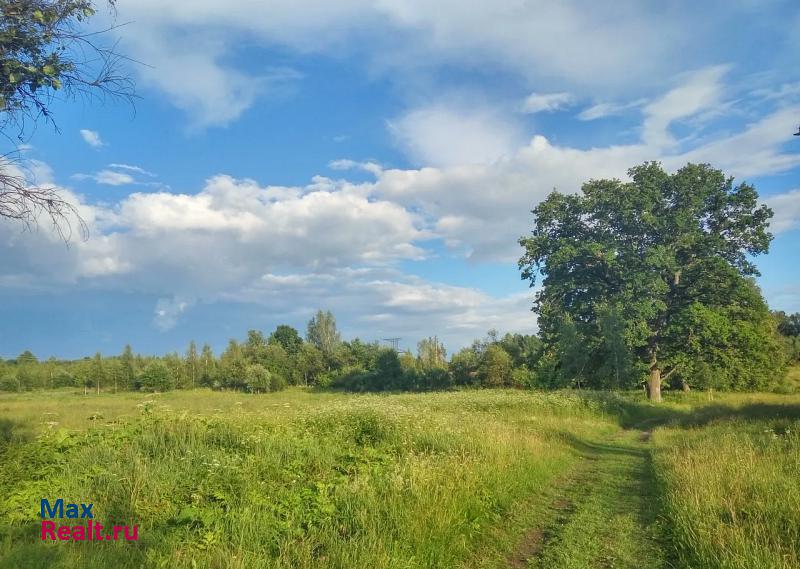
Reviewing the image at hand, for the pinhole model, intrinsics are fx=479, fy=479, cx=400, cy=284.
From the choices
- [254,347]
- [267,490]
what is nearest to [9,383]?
[254,347]

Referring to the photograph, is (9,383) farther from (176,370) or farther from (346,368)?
(346,368)

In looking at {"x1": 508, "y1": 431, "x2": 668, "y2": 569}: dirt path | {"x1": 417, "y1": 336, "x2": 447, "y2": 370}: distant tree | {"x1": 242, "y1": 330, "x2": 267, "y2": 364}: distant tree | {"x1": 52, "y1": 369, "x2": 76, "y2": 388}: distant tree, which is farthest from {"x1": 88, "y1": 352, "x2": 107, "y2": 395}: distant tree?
{"x1": 508, "y1": 431, "x2": 668, "y2": 569}: dirt path

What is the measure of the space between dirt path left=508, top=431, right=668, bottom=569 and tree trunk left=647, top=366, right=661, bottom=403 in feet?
98.6

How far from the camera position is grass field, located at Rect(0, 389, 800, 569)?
5898 millimetres

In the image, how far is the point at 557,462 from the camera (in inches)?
502

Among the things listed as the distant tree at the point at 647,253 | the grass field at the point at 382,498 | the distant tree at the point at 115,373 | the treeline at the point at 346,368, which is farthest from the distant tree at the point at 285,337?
the grass field at the point at 382,498

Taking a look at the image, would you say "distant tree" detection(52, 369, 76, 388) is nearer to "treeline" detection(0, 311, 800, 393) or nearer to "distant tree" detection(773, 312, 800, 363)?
"treeline" detection(0, 311, 800, 393)

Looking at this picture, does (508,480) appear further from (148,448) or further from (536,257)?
(536,257)

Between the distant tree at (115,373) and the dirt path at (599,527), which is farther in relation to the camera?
the distant tree at (115,373)

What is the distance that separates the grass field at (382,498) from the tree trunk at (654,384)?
28183 mm

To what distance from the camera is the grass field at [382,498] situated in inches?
232

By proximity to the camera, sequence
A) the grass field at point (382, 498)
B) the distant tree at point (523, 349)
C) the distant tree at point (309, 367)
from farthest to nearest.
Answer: the distant tree at point (309, 367) < the distant tree at point (523, 349) < the grass field at point (382, 498)

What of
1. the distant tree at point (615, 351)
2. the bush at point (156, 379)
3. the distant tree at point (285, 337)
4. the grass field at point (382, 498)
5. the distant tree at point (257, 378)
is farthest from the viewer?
the distant tree at point (285, 337)

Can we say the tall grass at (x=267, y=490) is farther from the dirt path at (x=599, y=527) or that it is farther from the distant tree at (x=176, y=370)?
the distant tree at (x=176, y=370)
